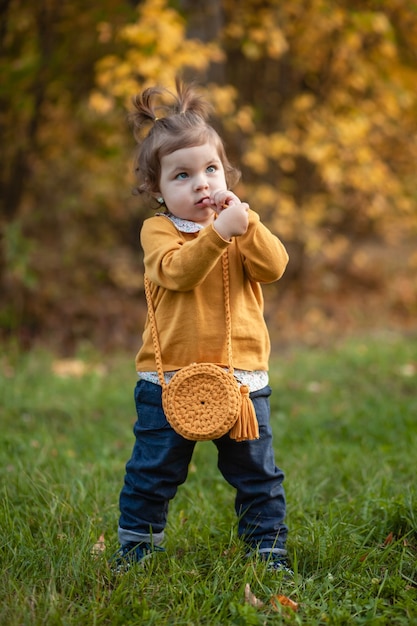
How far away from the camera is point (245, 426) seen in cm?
212

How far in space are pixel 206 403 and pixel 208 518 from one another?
2.28ft

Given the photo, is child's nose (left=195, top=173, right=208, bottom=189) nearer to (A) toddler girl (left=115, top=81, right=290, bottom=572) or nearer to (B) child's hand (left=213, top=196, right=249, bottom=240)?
(A) toddler girl (left=115, top=81, right=290, bottom=572)

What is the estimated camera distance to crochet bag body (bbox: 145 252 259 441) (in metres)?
2.11

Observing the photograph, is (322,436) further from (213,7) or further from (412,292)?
(412,292)

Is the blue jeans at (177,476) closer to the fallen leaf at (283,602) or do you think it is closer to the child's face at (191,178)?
the fallen leaf at (283,602)

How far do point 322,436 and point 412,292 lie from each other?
6.18m

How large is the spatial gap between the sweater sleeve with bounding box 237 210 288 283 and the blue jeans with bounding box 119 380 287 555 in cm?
41

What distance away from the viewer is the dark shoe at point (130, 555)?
7.11 ft

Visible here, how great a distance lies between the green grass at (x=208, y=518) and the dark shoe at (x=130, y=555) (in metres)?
0.04

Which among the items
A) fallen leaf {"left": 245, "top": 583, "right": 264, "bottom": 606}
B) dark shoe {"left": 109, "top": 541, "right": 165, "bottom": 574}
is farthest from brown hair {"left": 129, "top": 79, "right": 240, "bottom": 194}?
fallen leaf {"left": 245, "top": 583, "right": 264, "bottom": 606}

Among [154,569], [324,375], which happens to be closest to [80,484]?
[154,569]

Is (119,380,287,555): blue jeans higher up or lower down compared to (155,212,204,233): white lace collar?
lower down

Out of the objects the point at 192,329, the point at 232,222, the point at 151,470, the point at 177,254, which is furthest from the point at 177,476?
the point at 232,222

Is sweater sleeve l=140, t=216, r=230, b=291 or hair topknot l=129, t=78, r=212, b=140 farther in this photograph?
hair topknot l=129, t=78, r=212, b=140
